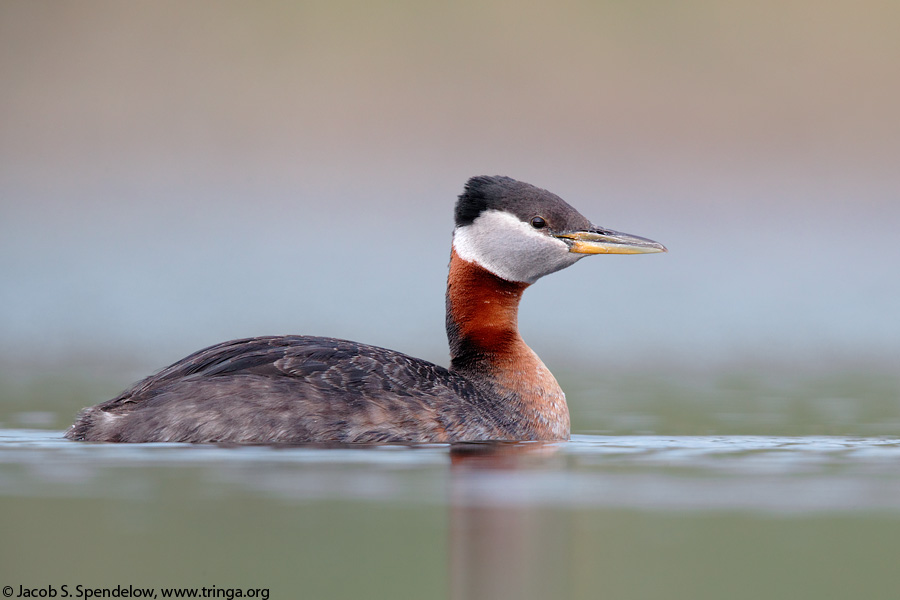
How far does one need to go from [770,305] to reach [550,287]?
3823mm

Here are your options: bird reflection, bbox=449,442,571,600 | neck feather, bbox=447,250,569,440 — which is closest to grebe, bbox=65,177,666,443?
neck feather, bbox=447,250,569,440

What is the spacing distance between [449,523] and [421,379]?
3.33 meters

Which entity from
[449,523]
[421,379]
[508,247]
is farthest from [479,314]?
[449,523]

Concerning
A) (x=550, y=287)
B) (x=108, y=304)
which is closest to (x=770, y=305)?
(x=550, y=287)

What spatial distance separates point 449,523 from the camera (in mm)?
7738

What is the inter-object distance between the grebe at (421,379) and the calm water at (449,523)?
1.39 feet

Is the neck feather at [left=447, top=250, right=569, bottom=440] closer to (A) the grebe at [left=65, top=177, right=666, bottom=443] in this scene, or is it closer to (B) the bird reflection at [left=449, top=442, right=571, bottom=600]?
(A) the grebe at [left=65, top=177, right=666, bottom=443]

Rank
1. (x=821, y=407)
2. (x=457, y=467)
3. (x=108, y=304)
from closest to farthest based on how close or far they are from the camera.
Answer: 1. (x=457, y=467)
2. (x=821, y=407)
3. (x=108, y=304)

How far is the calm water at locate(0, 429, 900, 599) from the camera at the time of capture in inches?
271

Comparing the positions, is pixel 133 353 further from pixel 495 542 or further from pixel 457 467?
pixel 495 542

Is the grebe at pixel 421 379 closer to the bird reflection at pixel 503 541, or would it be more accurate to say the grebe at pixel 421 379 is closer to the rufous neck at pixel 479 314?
the rufous neck at pixel 479 314

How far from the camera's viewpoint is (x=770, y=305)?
25.8 m

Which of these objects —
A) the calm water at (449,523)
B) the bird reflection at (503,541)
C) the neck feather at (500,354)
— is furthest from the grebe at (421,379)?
the bird reflection at (503,541)

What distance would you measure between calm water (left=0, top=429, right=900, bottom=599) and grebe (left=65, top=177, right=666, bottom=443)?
0.42 m
